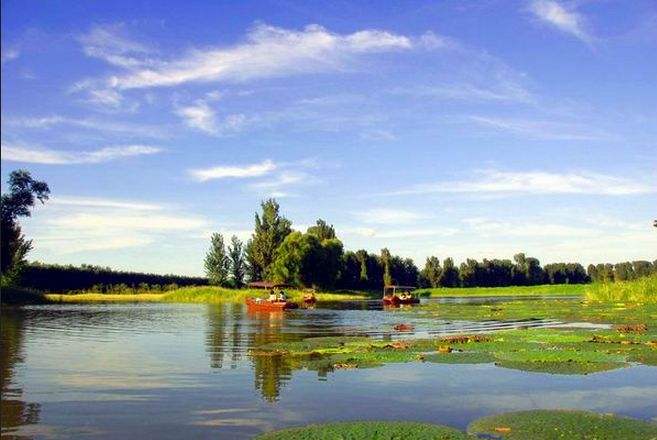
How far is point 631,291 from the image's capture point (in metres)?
56.3

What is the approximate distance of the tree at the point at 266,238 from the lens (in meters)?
123

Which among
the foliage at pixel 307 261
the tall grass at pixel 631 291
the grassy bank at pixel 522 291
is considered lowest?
the grassy bank at pixel 522 291

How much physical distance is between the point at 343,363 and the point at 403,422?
8.50 m

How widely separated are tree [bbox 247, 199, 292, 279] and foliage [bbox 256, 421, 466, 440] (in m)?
110

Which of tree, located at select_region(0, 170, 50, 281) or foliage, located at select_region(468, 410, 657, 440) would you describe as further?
tree, located at select_region(0, 170, 50, 281)

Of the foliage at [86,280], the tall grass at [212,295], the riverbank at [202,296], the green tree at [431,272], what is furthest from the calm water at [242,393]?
the green tree at [431,272]

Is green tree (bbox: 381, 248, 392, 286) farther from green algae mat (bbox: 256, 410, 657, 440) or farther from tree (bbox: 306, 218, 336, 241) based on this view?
green algae mat (bbox: 256, 410, 657, 440)

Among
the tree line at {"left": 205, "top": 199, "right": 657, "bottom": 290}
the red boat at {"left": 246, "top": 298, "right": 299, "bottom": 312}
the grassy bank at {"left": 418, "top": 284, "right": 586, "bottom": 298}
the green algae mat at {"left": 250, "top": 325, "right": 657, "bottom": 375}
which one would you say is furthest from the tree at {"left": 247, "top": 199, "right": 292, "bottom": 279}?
the green algae mat at {"left": 250, "top": 325, "right": 657, "bottom": 375}

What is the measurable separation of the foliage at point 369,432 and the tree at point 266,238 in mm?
110461

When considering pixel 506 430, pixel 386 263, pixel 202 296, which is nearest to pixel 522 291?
pixel 386 263

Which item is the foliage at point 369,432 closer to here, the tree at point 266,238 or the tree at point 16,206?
the tree at point 16,206

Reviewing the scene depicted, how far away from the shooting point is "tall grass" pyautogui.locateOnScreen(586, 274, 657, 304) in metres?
53.9

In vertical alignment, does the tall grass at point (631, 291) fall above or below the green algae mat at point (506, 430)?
above

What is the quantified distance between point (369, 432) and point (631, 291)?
52.6 m
